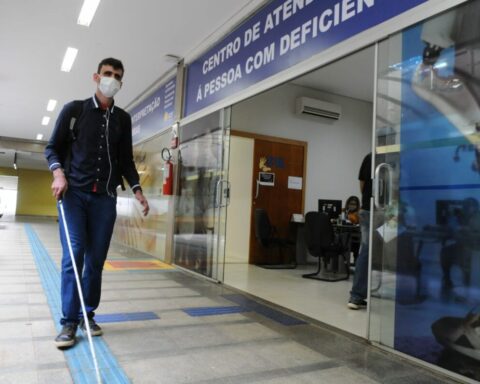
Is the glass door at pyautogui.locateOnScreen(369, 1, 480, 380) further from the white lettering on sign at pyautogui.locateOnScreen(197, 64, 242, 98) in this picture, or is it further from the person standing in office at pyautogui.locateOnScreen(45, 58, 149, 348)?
the white lettering on sign at pyautogui.locateOnScreen(197, 64, 242, 98)

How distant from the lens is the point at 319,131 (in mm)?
6918

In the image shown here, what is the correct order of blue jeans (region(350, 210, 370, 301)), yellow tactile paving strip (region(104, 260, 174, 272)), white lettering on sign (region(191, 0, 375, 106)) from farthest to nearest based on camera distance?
1. yellow tactile paving strip (region(104, 260, 174, 272))
2. blue jeans (region(350, 210, 370, 301))
3. white lettering on sign (region(191, 0, 375, 106))

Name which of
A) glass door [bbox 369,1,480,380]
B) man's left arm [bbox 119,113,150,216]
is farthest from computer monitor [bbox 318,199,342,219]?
man's left arm [bbox 119,113,150,216]

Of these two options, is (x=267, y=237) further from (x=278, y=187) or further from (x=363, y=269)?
(x=363, y=269)

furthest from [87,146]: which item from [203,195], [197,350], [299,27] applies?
[203,195]

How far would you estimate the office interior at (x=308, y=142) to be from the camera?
5383mm

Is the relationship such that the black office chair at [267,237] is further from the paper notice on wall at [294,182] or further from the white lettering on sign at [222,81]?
the white lettering on sign at [222,81]

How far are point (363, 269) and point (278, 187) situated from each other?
326 centimetres

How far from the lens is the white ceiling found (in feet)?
14.1

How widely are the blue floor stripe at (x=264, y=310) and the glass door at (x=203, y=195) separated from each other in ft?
2.57

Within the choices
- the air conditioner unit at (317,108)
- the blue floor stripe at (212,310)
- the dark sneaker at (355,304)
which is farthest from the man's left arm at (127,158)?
the air conditioner unit at (317,108)

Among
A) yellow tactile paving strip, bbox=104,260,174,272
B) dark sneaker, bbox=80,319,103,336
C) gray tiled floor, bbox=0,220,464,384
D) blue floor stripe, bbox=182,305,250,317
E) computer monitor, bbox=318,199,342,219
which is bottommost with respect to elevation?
yellow tactile paving strip, bbox=104,260,174,272

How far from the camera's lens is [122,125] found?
249 centimetres

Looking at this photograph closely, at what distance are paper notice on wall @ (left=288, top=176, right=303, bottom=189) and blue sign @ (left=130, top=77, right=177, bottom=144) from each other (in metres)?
2.07
